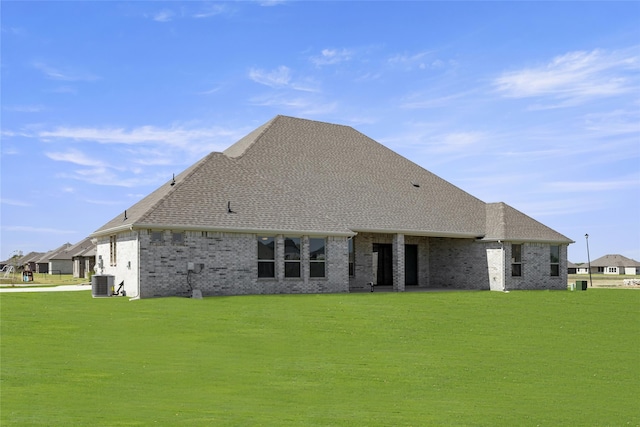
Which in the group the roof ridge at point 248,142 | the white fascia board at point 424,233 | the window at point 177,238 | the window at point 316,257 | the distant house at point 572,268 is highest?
the roof ridge at point 248,142

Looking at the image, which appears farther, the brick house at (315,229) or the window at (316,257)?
the window at (316,257)

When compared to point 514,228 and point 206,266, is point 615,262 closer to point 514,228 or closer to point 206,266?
point 514,228

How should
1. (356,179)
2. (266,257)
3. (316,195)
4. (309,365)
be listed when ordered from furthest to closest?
1. (356,179)
2. (316,195)
3. (266,257)
4. (309,365)

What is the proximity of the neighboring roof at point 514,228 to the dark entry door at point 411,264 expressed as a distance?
4544 millimetres

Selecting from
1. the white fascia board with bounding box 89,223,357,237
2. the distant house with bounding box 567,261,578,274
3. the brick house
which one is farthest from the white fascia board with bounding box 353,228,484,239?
the distant house with bounding box 567,261,578,274

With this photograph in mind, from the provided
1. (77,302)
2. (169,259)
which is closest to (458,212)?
(169,259)

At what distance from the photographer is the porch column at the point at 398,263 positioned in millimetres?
35406

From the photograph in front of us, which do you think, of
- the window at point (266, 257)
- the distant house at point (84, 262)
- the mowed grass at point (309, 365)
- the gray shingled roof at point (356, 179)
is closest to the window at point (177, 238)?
the mowed grass at point (309, 365)

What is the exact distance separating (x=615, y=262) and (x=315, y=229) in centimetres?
13232

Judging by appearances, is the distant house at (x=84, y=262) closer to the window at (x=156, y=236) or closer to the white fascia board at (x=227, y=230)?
the white fascia board at (x=227, y=230)

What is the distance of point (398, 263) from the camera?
35.5m

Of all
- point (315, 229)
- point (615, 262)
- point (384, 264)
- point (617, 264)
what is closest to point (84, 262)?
point (384, 264)

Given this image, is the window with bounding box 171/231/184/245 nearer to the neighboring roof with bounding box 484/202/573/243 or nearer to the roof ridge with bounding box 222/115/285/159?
the roof ridge with bounding box 222/115/285/159

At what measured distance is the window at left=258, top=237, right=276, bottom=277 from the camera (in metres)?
30.6
